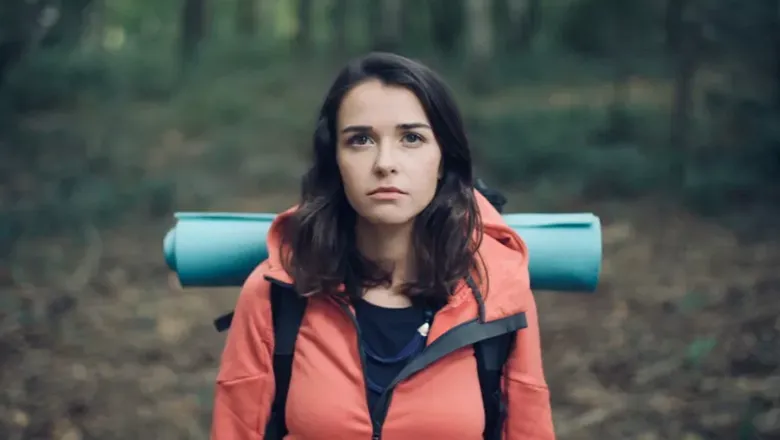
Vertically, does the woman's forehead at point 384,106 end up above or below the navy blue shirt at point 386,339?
above

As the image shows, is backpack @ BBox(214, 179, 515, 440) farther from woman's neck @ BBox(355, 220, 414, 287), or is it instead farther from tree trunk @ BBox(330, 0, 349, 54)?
tree trunk @ BBox(330, 0, 349, 54)

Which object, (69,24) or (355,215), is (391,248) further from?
(69,24)

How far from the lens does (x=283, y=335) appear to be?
1.69 meters

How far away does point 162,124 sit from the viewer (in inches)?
296

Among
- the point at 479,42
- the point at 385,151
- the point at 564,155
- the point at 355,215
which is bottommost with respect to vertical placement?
the point at 564,155

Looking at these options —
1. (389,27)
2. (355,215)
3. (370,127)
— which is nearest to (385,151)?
(370,127)

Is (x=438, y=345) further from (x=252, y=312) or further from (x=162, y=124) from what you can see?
(x=162, y=124)

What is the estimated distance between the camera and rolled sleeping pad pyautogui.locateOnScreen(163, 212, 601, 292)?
6.17 feet

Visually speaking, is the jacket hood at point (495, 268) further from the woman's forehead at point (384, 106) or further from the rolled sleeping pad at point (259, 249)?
the woman's forehead at point (384, 106)

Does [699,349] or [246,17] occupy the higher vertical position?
[246,17]

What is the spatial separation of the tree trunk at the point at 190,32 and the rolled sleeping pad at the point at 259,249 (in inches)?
247

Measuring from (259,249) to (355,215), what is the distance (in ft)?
0.95

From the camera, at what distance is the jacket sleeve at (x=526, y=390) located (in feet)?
5.56

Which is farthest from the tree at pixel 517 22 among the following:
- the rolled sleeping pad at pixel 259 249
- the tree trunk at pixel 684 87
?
the rolled sleeping pad at pixel 259 249
